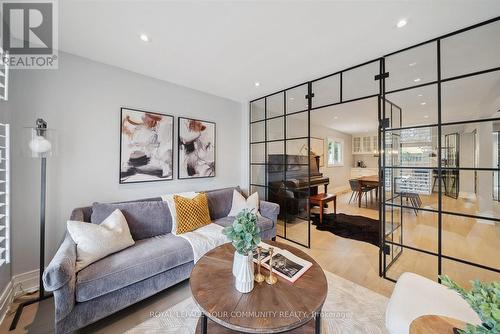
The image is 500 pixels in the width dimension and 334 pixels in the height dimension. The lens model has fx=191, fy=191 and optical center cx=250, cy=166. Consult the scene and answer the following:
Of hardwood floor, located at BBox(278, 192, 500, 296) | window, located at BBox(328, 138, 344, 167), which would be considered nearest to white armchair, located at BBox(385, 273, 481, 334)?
hardwood floor, located at BBox(278, 192, 500, 296)

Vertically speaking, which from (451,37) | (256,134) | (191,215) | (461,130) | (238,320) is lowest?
(238,320)

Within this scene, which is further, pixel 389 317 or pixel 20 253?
pixel 20 253

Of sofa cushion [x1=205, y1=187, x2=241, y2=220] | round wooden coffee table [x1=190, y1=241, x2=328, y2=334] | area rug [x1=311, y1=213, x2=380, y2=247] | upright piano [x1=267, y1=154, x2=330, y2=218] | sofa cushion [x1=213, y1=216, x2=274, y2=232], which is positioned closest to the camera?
round wooden coffee table [x1=190, y1=241, x2=328, y2=334]

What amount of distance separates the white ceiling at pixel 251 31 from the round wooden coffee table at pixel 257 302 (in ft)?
6.49

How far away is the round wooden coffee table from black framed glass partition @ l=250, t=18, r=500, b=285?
144 centimetres

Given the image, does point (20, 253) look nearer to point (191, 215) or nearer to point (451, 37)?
point (191, 215)

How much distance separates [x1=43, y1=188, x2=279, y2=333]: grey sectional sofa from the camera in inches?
50.1

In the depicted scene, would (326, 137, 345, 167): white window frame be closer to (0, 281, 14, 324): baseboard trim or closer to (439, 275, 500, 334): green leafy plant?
(439, 275, 500, 334): green leafy plant

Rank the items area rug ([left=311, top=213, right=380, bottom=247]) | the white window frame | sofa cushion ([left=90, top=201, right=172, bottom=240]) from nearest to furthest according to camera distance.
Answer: sofa cushion ([left=90, top=201, right=172, bottom=240])
area rug ([left=311, top=213, right=380, bottom=247])
the white window frame

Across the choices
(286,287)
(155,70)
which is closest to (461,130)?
(286,287)

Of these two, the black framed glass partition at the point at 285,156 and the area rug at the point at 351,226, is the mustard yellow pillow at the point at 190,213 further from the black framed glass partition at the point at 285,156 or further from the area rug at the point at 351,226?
the area rug at the point at 351,226

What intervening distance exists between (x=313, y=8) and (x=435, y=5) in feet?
3.00

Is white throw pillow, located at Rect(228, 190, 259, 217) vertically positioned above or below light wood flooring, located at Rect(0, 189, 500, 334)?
above

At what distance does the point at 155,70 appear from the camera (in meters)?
2.45
